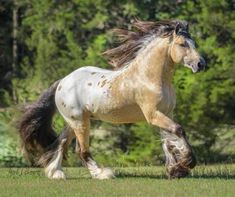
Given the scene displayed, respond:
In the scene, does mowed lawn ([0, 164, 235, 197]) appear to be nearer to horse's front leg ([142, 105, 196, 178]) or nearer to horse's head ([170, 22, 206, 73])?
horse's front leg ([142, 105, 196, 178])

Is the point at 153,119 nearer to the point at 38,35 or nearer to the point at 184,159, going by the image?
the point at 184,159

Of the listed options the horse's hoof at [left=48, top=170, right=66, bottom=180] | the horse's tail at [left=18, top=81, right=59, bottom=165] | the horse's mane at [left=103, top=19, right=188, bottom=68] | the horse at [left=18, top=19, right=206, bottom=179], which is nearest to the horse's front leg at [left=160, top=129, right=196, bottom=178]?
the horse at [left=18, top=19, right=206, bottom=179]

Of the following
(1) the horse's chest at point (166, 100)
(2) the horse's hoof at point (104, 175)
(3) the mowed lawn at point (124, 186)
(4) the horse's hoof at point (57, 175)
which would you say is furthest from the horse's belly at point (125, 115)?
(4) the horse's hoof at point (57, 175)

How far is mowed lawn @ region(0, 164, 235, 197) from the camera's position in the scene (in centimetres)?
833

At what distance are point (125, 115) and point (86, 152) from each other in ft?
3.00

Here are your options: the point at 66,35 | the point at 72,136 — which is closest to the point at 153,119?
the point at 72,136

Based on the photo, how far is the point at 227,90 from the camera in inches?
647

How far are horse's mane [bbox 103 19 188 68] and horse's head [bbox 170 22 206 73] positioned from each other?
0.16 metres

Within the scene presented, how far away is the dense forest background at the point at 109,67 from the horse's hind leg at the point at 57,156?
16.3 feet

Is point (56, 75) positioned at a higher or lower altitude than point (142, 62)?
lower

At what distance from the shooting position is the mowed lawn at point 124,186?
8.33m

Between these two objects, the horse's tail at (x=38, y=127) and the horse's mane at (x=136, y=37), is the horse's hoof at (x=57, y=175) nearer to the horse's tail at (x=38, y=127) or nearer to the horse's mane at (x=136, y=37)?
the horse's tail at (x=38, y=127)

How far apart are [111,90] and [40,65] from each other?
754 centimetres

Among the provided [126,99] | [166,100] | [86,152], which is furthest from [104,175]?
[166,100]
